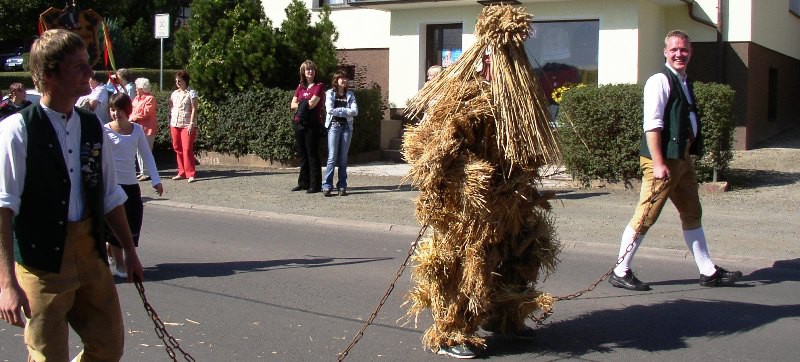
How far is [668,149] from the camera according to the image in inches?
269

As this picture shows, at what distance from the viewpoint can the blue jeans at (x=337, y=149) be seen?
41.7ft

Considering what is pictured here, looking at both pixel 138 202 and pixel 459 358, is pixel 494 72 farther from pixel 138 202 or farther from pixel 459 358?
pixel 138 202

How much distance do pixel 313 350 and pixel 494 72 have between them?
2.14 m

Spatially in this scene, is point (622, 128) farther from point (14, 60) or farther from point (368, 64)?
point (14, 60)

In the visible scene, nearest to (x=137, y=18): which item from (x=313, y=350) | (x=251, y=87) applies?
(x=251, y=87)

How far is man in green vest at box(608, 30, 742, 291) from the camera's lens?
6809mm

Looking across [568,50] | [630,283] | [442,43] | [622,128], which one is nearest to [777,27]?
[568,50]

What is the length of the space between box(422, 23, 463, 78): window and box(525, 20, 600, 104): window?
169 cm

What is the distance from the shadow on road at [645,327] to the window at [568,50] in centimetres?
1101

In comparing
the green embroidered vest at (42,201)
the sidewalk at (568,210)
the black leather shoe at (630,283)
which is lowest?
the black leather shoe at (630,283)

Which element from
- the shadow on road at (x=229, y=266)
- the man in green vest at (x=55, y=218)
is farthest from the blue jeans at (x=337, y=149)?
the man in green vest at (x=55, y=218)

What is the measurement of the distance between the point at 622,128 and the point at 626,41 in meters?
4.50

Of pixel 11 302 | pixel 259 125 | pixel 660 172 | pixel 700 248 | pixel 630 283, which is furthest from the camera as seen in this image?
pixel 259 125

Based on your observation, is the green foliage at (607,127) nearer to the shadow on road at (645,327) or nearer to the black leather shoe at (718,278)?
the black leather shoe at (718,278)
